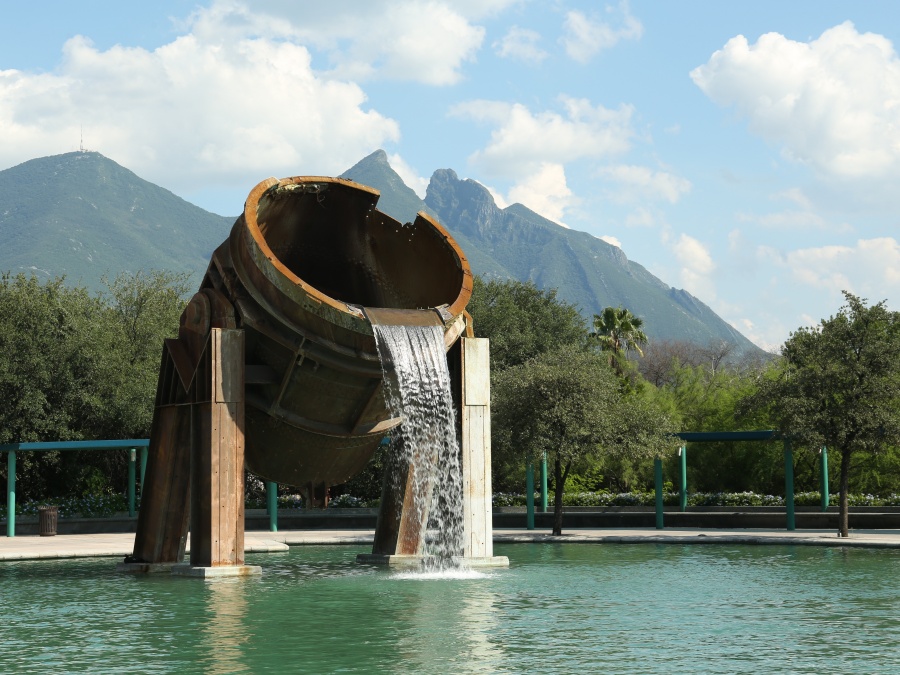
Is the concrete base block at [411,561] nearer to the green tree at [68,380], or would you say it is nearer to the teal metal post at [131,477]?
the teal metal post at [131,477]

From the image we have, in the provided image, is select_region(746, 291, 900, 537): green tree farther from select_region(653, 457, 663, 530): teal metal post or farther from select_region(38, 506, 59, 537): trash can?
select_region(38, 506, 59, 537): trash can

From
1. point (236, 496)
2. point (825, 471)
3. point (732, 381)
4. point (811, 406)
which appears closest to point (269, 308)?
point (236, 496)

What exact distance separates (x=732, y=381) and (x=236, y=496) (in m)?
38.1

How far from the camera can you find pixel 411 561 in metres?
18.3

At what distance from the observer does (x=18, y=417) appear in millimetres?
38031

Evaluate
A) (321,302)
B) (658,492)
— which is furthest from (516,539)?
(321,302)

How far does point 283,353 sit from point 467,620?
20.9 ft

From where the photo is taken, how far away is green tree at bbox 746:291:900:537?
28.2m

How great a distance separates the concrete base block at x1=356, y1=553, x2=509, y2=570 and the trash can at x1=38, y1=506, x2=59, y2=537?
16.7 metres

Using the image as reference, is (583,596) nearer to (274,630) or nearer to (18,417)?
(274,630)

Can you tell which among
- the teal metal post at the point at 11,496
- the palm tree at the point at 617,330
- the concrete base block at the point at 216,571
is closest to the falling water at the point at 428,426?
the concrete base block at the point at 216,571

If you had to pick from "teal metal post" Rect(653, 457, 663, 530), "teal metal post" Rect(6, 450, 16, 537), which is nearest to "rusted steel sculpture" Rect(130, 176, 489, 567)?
"teal metal post" Rect(653, 457, 663, 530)

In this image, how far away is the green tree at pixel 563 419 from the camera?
2981 cm

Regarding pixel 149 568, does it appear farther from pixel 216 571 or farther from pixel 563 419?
pixel 563 419
